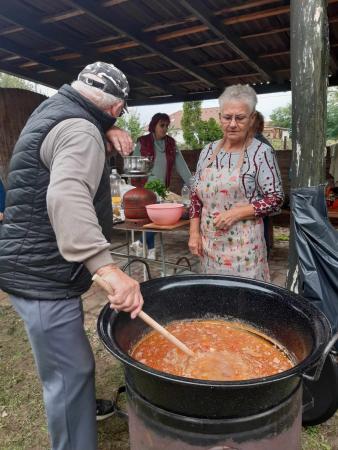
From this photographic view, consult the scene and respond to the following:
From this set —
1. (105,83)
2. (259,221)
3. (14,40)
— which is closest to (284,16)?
(259,221)

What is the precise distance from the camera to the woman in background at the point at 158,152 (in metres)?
5.00

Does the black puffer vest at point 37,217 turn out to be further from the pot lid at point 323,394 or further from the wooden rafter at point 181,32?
the wooden rafter at point 181,32

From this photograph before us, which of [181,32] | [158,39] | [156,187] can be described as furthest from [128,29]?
[156,187]

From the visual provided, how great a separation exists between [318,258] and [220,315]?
82cm

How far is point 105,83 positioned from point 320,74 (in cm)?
166

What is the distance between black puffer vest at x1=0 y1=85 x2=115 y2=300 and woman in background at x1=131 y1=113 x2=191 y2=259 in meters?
3.32

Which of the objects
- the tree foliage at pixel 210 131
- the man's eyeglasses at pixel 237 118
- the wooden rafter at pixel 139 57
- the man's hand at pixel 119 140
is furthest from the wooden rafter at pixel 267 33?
the tree foliage at pixel 210 131

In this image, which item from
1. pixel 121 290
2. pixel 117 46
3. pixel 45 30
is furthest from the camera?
pixel 117 46

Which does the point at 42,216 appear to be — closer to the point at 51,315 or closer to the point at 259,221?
the point at 51,315

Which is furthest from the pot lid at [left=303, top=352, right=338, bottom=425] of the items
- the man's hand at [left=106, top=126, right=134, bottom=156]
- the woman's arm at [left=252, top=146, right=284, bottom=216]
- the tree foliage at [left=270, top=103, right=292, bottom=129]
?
the tree foliage at [left=270, top=103, right=292, bottom=129]

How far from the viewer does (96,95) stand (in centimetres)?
159

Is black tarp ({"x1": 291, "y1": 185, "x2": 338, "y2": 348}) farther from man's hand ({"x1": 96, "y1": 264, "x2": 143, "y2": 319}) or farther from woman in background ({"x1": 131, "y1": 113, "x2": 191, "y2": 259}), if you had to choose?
woman in background ({"x1": 131, "y1": 113, "x2": 191, "y2": 259})

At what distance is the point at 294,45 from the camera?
2545 mm

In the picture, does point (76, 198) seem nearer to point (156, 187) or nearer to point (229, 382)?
point (229, 382)
